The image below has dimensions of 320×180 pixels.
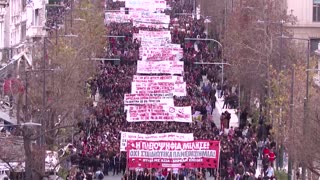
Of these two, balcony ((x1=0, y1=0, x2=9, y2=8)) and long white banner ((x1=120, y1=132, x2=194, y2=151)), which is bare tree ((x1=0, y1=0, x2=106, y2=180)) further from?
balcony ((x1=0, y1=0, x2=9, y2=8))

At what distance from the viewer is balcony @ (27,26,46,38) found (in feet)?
366

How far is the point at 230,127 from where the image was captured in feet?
258

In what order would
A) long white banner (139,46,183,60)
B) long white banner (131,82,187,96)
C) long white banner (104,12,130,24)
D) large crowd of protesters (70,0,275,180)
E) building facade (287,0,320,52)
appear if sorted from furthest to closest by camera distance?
long white banner (104,12,130,24)
building facade (287,0,320,52)
long white banner (139,46,183,60)
long white banner (131,82,187,96)
large crowd of protesters (70,0,275,180)

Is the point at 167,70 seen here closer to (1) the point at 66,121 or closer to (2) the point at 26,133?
(1) the point at 66,121

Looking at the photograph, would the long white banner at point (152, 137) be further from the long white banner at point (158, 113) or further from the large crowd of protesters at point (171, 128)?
the long white banner at point (158, 113)

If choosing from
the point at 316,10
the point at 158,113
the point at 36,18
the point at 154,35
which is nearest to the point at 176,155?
the point at 158,113

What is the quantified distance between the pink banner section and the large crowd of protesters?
679 mm

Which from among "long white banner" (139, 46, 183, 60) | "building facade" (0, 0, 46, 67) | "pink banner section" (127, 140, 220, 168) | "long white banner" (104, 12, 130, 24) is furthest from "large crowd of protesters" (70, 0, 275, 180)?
"long white banner" (104, 12, 130, 24)

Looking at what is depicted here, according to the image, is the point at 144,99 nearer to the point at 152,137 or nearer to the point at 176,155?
the point at 152,137

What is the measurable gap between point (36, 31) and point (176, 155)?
54720 mm

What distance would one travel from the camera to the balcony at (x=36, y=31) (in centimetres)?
11158

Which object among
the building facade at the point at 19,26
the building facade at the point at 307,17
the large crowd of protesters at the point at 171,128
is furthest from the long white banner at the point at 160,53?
the building facade at the point at 307,17

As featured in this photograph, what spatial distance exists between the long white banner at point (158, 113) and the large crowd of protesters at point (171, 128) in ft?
1.37

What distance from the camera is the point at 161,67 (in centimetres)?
9256
